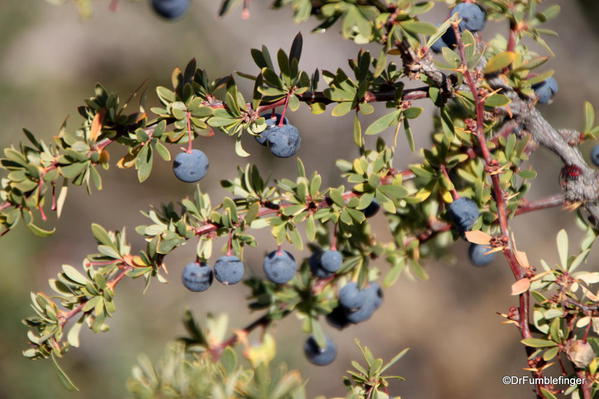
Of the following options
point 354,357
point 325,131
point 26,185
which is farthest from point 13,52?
point 26,185

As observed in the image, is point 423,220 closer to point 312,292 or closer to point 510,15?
point 312,292

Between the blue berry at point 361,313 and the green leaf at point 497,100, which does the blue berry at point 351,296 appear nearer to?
the blue berry at point 361,313

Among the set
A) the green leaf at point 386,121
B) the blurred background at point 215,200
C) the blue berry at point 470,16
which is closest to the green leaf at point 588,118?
the blue berry at point 470,16

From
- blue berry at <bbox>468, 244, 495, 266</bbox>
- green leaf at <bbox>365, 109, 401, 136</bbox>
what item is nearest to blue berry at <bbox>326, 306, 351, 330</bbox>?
blue berry at <bbox>468, 244, 495, 266</bbox>

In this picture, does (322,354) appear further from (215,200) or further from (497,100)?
(215,200)

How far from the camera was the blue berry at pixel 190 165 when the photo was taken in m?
0.76

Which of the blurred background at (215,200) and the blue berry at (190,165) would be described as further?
the blurred background at (215,200)

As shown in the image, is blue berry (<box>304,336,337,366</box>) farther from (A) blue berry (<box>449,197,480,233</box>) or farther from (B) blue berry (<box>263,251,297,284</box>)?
(A) blue berry (<box>449,197,480,233</box>)

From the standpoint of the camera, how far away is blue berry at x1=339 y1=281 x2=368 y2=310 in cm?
89

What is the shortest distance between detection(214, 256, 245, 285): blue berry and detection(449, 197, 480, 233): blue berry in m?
0.31

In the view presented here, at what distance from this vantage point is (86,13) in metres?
0.54

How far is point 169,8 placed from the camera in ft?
1.95

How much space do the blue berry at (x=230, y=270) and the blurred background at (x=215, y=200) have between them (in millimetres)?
1714

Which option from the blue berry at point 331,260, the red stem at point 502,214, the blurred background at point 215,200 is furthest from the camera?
the blurred background at point 215,200
